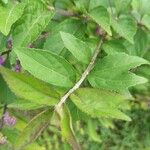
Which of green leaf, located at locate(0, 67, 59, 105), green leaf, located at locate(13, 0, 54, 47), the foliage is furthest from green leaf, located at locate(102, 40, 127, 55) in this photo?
green leaf, located at locate(0, 67, 59, 105)

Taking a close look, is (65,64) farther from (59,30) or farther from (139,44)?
(139,44)

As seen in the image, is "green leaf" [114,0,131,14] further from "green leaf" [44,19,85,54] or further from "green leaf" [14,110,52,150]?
"green leaf" [14,110,52,150]

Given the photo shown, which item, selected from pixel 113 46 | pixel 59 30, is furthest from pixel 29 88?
pixel 113 46

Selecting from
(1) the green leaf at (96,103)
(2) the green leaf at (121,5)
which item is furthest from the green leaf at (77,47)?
(2) the green leaf at (121,5)

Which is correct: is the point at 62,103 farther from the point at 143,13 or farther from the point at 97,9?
the point at 143,13

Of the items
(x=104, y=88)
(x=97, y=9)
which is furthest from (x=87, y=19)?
(x=104, y=88)

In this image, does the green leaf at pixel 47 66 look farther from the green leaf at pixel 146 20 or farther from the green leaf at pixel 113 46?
the green leaf at pixel 146 20

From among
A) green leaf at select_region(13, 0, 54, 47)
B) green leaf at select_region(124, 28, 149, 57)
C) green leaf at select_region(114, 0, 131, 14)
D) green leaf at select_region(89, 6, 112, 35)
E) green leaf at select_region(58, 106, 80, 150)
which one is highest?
green leaf at select_region(13, 0, 54, 47)

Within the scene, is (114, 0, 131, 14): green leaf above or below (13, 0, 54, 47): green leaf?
below
